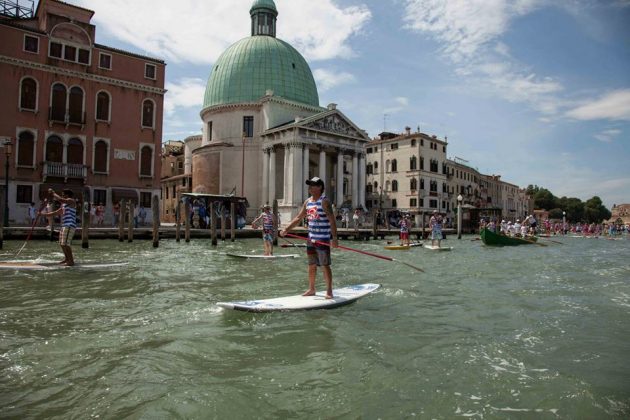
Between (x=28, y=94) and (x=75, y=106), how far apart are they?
8.96 ft

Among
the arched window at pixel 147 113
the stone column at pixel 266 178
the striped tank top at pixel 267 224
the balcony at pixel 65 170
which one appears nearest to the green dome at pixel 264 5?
the stone column at pixel 266 178

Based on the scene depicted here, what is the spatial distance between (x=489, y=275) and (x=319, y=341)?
841 centimetres

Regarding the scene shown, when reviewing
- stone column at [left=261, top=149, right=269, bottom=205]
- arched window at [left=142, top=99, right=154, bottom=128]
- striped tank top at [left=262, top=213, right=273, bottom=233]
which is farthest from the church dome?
striped tank top at [left=262, top=213, right=273, bottom=233]

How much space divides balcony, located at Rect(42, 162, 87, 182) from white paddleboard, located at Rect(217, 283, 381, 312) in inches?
1069

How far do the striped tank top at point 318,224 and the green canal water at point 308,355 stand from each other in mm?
1244

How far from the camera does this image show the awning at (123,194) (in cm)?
3138

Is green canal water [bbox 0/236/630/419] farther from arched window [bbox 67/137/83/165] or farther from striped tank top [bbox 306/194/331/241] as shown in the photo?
arched window [bbox 67/137/83/165]

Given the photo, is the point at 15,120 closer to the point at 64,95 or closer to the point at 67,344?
the point at 64,95

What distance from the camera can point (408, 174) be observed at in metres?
57.8

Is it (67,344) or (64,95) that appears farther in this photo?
(64,95)

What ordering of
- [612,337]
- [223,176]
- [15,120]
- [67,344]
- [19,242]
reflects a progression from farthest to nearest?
[223,176] → [15,120] → [19,242] → [612,337] → [67,344]

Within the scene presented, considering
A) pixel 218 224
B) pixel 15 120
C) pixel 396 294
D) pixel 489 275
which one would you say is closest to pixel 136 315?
pixel 396 294

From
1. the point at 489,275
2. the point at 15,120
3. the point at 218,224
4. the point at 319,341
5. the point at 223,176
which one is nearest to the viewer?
the point at 319,341

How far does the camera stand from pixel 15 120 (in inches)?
1118
